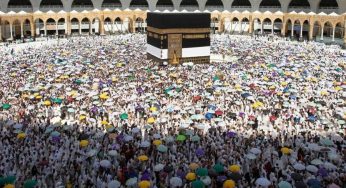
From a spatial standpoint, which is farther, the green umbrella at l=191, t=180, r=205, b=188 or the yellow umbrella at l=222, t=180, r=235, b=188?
the yellow umbrella at l=222, t=180, r=235, b=188

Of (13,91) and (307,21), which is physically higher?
(307,21)

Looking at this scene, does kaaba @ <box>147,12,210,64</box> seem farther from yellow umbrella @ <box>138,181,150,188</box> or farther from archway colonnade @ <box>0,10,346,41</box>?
yellow umbrella @ <box>138,181,150,188</box>

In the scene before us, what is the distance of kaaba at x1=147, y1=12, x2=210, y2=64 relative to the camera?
129 feet

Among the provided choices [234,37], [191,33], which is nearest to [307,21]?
[234,37]

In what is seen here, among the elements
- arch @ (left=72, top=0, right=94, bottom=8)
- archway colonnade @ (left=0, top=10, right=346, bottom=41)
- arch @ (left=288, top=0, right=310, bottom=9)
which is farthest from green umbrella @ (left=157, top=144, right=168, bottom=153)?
arch @ (left=72, top=0, right=94, bottom=8)

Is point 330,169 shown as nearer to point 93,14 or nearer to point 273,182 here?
point 273,182

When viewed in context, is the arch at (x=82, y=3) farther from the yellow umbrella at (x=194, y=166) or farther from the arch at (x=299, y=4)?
the yellow umbrella at (x=194, y=166)

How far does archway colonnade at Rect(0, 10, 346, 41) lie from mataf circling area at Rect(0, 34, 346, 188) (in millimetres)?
23056

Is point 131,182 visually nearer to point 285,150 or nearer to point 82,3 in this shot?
point 285,150

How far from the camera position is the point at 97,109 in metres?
21.8

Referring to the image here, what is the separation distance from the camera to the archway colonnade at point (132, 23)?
194 feet

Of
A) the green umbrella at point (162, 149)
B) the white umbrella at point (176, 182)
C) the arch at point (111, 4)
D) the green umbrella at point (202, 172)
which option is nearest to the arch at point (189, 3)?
the arch at point (111, 4)

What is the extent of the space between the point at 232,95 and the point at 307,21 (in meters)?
43.3

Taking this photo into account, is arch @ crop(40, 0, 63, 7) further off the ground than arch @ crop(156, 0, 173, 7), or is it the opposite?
arch @ crop(156, 0, 173, 7)
